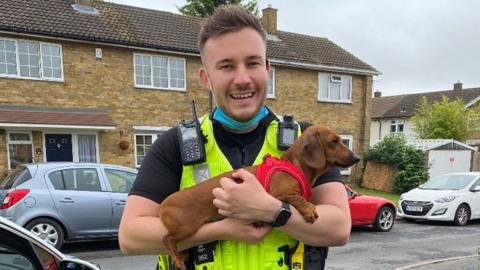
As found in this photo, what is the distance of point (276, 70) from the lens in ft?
57.3

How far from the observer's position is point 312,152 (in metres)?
1.68

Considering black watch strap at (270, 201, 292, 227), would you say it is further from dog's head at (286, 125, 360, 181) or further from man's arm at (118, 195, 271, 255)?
dog's head at (286, 125, 360, 181)

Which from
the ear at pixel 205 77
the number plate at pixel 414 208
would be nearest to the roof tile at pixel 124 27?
the number plate at pixel 414 208

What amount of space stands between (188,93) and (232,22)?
47.0 ft

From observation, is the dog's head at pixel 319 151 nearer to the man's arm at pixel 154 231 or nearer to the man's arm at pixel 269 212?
the man's arm at pixel 269 212

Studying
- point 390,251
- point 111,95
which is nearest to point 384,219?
point 390,251

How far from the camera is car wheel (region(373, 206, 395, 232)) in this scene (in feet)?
32.6

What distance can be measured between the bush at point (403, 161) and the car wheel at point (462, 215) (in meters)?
6.77

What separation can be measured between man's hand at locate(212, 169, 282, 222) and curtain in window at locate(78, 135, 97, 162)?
13.5 metres

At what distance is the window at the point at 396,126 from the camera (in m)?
37.8

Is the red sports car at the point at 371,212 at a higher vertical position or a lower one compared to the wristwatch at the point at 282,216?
lower

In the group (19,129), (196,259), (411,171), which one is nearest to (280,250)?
(196,259)

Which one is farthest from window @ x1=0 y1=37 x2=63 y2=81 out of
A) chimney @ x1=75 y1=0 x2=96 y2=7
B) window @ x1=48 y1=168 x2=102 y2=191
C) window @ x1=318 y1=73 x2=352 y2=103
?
window @ x1=318 y1=73 x2=352 y2=103

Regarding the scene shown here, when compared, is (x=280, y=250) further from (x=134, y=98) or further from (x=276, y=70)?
(x=276, y=70)
